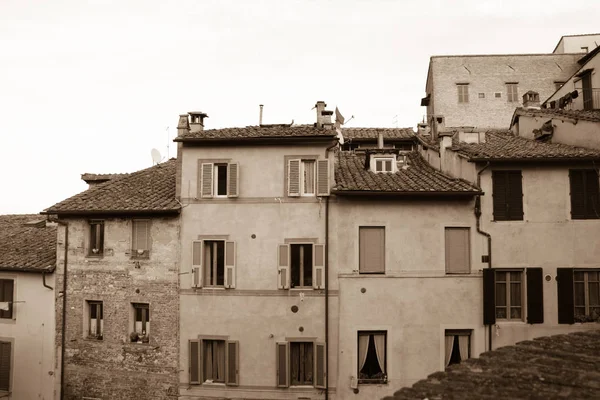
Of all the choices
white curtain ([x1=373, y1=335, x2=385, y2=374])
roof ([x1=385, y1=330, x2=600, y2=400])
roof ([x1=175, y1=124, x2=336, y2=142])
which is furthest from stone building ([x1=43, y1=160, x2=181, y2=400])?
roof ([x1=385, y1=330, x2=600, y2=400])

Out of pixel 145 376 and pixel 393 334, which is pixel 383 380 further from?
pixel 145 376

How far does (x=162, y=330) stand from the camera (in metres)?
18.4

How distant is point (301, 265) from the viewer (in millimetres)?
18094

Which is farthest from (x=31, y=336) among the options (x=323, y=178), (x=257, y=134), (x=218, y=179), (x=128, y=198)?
(x=323, y=178)

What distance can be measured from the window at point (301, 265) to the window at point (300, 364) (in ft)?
6.97

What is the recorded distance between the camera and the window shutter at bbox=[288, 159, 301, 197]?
18125 millimetres

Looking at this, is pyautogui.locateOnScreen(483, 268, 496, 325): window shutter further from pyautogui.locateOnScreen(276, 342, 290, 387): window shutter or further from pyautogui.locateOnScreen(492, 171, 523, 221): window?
pyautogui.locateOnScreen(276, 342, 290, 387): window shutter

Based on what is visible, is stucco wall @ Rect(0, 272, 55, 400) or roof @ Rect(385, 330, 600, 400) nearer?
roof @ Rect(385, 330, 600, 400)

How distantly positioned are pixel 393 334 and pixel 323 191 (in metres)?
5.65

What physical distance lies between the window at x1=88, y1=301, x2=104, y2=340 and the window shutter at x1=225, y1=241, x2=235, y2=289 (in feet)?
17.9

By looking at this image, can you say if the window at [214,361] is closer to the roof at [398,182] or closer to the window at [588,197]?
the roof at [398,182]

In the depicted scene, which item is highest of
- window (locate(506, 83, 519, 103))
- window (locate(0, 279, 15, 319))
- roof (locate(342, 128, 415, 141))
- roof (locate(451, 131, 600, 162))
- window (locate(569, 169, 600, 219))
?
window (locate(506, 83, 519, 103))

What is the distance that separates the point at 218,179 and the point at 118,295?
232 inches

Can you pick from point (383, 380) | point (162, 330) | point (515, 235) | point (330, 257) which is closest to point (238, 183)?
point (330, 257)
